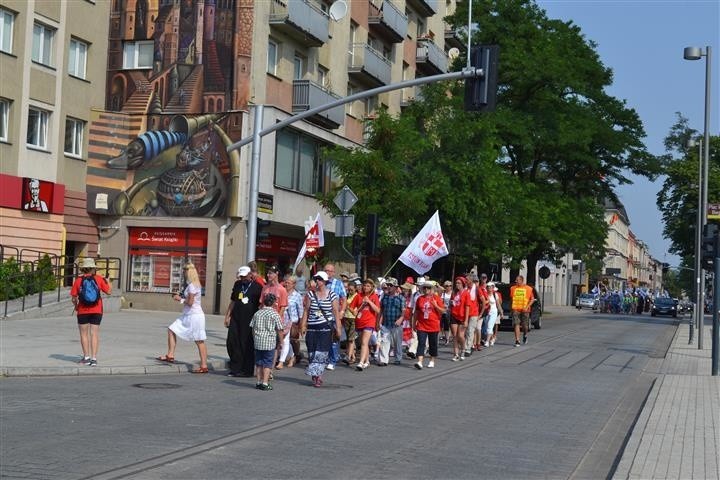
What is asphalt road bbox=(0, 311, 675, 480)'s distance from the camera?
26.5 feet

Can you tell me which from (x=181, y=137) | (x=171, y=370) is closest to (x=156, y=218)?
(x=181, y=137)

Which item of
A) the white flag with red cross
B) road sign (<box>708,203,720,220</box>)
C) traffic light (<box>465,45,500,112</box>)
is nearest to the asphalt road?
traffic light (<box>465,45,500,112</box>)

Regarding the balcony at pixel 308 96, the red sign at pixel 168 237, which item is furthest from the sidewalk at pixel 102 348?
the balcony at pixel 308 96

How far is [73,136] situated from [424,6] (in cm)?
2328

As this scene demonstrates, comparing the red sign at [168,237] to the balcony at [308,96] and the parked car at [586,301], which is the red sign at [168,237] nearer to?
the balcony at [308,96]

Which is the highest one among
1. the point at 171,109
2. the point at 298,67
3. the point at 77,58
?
the point at 298,67

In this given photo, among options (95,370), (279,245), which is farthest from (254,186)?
(279,245)

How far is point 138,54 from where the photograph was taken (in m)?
33.3

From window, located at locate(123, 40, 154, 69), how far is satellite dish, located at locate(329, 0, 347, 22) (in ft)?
24.9

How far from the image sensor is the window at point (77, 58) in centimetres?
3203

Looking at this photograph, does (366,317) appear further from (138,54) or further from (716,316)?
(138,54)

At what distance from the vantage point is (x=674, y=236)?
55938 mm

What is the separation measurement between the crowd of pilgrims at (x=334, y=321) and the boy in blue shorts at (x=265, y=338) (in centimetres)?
1

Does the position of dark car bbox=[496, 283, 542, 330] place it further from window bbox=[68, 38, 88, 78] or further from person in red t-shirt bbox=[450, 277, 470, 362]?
window bbox=[68, 38, 88, 78]
